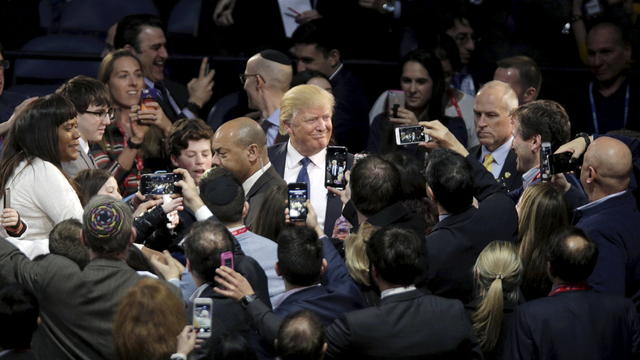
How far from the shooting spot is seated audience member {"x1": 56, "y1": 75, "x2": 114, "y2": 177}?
632 centimetres

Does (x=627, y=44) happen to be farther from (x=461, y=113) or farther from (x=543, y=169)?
(x=543, y=169)

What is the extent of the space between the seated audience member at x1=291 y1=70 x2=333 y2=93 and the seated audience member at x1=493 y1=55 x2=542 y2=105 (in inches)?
43.9

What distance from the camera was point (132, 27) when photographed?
7898mm

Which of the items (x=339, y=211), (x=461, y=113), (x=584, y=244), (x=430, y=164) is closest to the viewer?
(x=584, y=244)

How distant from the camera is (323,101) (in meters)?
6.57

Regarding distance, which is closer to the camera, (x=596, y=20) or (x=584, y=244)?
(x=584, y=244)

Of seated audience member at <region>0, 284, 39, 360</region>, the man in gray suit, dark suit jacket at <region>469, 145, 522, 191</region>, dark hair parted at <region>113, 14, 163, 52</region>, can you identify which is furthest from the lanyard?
seated audience member at <region>0, 284, 39, 360</region>

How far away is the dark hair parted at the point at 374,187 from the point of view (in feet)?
16.6

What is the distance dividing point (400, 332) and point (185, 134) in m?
2.64

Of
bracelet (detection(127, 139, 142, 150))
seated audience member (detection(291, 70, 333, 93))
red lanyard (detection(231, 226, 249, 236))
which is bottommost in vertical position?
red lanyard (detection(231, 226, 249, 236))

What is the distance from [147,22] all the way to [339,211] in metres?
2.49

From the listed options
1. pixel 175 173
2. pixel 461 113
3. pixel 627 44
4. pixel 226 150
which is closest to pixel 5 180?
pixel 175 173

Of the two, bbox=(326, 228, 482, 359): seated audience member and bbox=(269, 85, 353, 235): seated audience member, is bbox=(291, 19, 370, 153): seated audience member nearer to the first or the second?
bbox=(269, 85, 353, 235): seated audience member

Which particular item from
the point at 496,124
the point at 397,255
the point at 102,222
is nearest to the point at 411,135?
the point at 496,124
